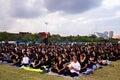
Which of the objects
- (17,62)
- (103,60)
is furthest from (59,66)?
(103,60)

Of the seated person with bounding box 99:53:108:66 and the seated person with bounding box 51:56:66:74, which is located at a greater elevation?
the seated person with bounding box 51:56:66:74

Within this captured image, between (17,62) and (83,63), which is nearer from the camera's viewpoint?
(83,63)

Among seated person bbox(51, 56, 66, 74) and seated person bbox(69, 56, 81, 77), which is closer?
seated person bbox(69, 56, 81, 77)

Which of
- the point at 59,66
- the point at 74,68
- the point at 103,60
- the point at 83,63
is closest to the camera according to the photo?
the point at 74,68

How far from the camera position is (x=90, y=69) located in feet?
51.3

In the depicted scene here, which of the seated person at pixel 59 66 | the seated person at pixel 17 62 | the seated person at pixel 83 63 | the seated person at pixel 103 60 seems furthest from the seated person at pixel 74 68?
the seated person at pixel 17 62

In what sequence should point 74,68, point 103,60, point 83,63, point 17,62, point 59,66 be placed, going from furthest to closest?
point 103,60 → point 17,62 → point 83,63 → point 59,66 → point 74,68

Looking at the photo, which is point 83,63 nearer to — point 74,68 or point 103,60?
point 74,68

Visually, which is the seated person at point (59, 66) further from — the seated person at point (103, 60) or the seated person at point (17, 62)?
the seated person at point (103, 60)

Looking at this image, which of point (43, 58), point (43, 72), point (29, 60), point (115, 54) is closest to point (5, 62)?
point (29, 60)

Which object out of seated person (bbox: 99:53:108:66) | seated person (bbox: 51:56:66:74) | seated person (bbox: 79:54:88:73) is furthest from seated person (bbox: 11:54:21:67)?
seated person (bbox: 99:53:108:66)

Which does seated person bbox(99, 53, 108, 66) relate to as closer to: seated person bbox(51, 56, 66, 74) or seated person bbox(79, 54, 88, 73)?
seated person bbox(79, 54, 88, 73)

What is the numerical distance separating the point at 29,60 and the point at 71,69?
19.3 feet

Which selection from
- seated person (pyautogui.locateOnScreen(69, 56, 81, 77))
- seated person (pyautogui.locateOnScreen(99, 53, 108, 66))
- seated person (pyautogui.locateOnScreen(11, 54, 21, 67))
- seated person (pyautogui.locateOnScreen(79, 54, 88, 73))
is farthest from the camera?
seated person (pyautogui.locateOnScreen(99, 53, 108, 66))
